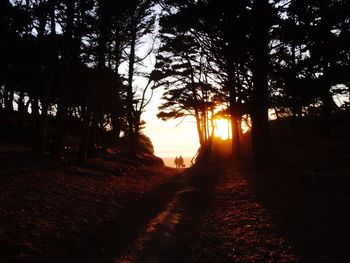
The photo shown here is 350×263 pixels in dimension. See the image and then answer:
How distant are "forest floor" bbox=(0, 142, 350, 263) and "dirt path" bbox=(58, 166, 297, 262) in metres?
0.02

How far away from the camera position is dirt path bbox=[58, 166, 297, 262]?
598 cm

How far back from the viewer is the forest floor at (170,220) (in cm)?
598

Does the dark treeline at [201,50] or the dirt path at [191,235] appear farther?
the dark treeline at [201,50]

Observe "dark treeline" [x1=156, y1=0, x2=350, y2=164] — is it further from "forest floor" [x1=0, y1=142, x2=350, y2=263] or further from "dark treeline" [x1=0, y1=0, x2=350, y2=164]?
"forest floor" [x1=0, y1=142, x2=350, y2=263]

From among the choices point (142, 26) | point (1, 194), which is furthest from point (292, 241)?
point (142, 26)

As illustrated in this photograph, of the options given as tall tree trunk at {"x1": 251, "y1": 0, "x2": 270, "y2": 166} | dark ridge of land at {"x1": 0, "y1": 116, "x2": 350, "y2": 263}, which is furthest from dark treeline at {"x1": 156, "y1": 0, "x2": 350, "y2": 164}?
dark ridge of land at {"x1": 0, "y1": 116, "x2": 350, "y2": 263}

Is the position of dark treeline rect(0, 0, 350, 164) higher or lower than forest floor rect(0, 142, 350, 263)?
higher

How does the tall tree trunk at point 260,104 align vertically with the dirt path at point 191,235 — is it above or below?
above

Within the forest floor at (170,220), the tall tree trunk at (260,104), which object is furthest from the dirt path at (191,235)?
the tall tree trunk at (260,104)

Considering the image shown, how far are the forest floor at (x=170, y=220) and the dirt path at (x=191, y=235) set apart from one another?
0.06 feet

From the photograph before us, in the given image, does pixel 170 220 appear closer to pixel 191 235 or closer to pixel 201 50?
pixel 191 235

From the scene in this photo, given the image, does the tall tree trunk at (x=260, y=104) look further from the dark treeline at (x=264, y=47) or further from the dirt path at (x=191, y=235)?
the dirt path at (x=191, y=235)

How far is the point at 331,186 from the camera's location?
32.8 feet

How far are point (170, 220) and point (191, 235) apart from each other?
4.16ft
